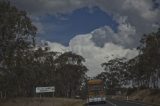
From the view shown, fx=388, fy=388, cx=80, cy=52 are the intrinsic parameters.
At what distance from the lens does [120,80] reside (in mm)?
131875

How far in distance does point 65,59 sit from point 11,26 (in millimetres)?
58617

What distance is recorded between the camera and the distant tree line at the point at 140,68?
6756cm

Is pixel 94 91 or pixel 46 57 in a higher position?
pixel 46 57

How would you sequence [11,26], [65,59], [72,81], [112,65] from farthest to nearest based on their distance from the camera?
[112,65], [72,81], [65,59], [11,26]

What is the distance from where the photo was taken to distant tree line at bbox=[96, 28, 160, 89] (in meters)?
67.6

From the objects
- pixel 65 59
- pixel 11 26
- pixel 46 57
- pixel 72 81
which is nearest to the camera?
pixel 11 26

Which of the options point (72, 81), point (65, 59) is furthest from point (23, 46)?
point (72, 81)

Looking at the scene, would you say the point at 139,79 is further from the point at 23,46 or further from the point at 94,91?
the point at 23,46

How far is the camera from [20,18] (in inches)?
1871

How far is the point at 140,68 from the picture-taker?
90500 mm

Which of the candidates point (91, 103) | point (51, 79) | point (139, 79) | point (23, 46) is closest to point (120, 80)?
point (139, 79)

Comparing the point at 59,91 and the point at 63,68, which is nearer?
the point at 63,68

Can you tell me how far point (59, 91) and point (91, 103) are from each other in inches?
2179

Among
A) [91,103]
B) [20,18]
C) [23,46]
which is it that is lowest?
[91,103]
